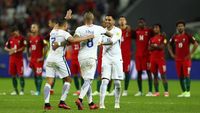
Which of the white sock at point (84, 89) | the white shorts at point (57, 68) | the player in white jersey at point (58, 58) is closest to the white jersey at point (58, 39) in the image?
the player in white jersey at point (58, 58)

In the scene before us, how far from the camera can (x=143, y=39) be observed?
25.6 m

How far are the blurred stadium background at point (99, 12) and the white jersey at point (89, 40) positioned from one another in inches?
717

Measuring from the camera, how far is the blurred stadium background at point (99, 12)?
40.0 meters

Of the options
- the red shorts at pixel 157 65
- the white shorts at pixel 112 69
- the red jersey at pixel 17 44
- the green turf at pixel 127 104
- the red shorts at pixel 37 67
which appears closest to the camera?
the green turf at pixel 127 104

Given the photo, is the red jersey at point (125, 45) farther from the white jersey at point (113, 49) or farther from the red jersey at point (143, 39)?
the white jersey at point (113, 49)

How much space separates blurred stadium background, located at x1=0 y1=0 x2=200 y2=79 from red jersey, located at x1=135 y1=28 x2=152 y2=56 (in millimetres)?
11210

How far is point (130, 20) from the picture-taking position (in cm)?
4025

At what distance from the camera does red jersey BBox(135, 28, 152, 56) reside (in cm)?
2556

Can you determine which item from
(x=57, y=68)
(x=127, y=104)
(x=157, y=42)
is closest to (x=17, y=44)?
(x=157, y=42)

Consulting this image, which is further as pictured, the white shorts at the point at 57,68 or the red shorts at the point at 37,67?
the red shorts at the point at 37,67

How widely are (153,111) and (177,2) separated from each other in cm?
2333

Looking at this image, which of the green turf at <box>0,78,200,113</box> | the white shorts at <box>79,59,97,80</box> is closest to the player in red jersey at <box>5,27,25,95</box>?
the green turf at <box>0,78,200,113</box>

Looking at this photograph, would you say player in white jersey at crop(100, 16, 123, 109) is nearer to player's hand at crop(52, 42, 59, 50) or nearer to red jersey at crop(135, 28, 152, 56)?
player's hand at crop(52, 42, 59, 50)

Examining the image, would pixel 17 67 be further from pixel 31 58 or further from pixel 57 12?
pixel 57 12
